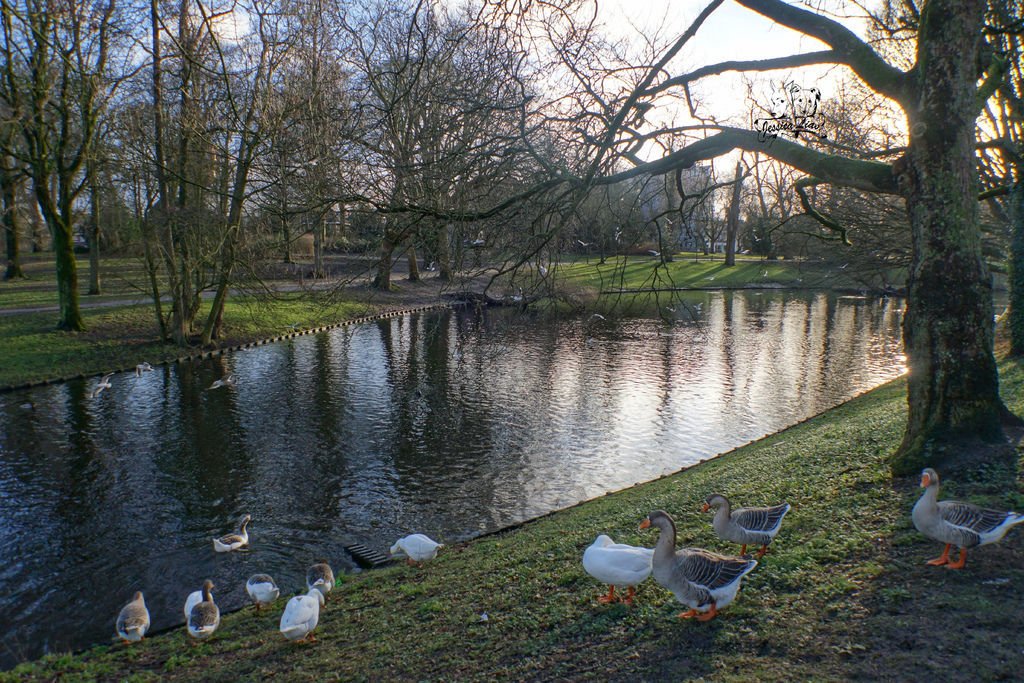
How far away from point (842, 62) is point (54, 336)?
89.8 feet

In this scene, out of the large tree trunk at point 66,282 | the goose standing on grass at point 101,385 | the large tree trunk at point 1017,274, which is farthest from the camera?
the large tree trunk at point 66,282

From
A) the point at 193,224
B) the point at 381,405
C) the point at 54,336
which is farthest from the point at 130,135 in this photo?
→ the point at 381,405

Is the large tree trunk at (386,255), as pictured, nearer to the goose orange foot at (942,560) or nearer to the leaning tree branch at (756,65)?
the leaning tree branch at (756,65)

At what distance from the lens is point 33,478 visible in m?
13.9

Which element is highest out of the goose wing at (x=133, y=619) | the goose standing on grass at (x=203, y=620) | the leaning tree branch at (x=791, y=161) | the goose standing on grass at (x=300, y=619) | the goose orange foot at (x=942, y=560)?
the leaning tree branch at (x=791, y=161)

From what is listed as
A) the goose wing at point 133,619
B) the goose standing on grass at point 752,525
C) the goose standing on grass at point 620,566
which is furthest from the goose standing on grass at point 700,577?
the goose wing at point 133,619

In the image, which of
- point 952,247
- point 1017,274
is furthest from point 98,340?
point 1017,274

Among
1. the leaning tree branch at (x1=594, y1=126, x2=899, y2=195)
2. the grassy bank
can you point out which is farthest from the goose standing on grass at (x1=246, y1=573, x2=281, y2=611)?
the leaning tree branch at (x1=594, y1=126, x2=899, y2=195)

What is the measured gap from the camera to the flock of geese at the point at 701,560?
556 cm

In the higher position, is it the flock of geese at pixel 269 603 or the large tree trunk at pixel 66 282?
the large tree trunk at pixel 66 282

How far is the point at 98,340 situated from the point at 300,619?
23.0 meters

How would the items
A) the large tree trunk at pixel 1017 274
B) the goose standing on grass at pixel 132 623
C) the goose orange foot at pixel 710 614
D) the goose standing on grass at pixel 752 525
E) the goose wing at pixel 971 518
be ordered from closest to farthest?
the goose wing at pixel 971 518
the goose orange foot at pixel 710 614
the goose standing on grass at pixel 752 525
the goose standing on grass at pixel 132 623
the large tree trunk at pixel 1017 274

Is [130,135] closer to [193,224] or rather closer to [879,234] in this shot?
[193,224]

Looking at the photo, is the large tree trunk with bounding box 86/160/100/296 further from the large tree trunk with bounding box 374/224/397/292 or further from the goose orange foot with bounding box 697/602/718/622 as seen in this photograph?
the goose orange foot with bounding box 697/602/718/622
